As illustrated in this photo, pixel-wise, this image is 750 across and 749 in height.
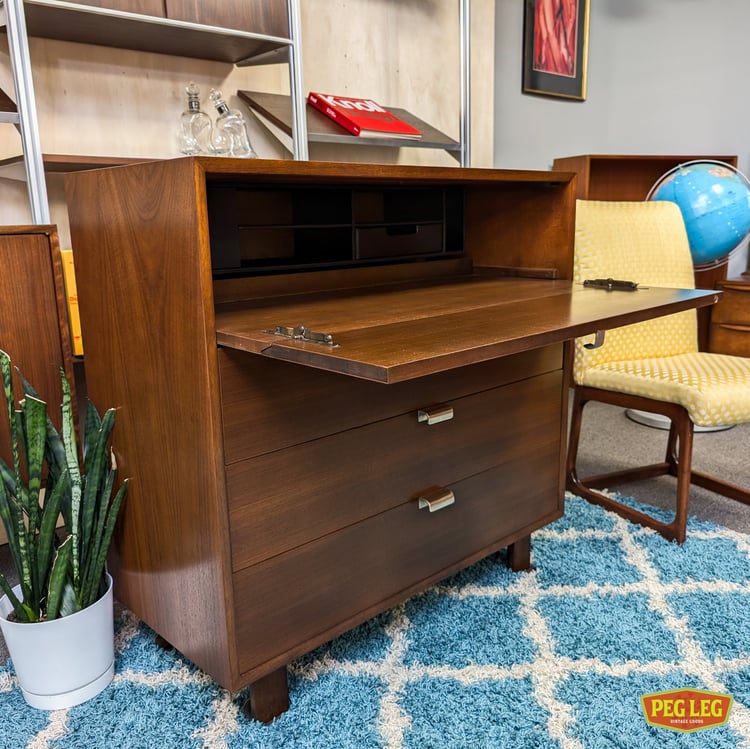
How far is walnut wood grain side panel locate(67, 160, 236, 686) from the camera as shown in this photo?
43.2 inches

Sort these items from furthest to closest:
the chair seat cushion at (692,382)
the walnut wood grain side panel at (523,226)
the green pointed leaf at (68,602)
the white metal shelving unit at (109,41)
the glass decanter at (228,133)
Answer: the glass decanter at (228,133) < the chair seat cushion at (692,382) < the walnut wood grain side panel at (523,226) < the white metal shelving unit at (109,41) < the green pointed leaf at (68,602)

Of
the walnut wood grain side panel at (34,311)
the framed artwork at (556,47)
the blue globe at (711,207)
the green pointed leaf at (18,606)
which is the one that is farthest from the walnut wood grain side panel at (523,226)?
the framed artwork at (556,47)

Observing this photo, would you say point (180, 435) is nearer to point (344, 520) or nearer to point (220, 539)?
point (220, 539)

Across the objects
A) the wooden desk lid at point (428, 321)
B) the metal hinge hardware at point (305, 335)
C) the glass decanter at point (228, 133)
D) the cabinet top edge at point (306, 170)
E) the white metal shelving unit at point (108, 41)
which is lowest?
the wooden desk lid at point (428, 321)

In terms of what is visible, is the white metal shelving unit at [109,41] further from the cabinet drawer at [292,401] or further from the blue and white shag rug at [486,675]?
the blue and white shag rug at [486,675]

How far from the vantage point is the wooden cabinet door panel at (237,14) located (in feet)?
5.82

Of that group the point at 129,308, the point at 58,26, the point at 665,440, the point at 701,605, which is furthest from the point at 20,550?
the point at 665,440

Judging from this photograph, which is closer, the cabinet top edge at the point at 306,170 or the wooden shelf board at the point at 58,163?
the cabinet top edge at the point at 306,170

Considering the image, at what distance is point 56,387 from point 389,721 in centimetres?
95

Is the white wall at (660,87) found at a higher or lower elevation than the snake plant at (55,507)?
higher

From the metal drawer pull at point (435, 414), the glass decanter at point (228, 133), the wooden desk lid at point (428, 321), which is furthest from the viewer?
the glass decanter at point (228, 133)

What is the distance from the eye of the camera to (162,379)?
3.95 feet

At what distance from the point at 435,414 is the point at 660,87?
120 inches

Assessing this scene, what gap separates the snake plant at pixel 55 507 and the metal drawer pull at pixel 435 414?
587mm
